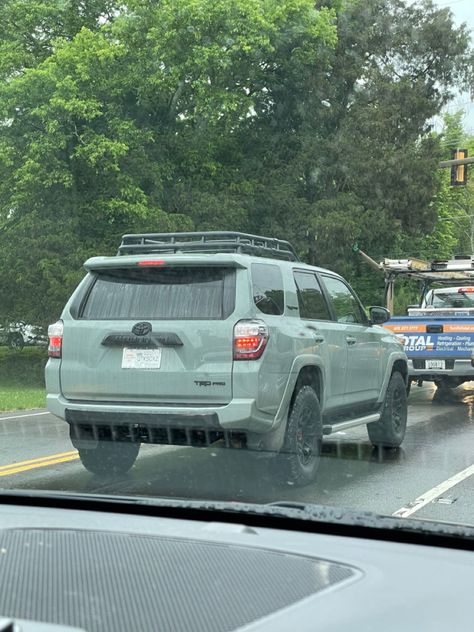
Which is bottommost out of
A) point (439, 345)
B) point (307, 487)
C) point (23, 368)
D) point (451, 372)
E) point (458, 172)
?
point (23, 368)

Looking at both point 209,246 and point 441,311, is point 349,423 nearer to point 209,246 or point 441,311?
point 209,246

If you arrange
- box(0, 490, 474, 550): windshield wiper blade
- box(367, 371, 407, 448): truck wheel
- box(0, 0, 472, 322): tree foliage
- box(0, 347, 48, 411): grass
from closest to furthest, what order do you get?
box(0, 490, 474, 550): windshield wiper blade < box(367, 371, 407, 448): truck wheel < box(0, 347, 48, 411): grass < box(0, 0, 472, 322): tree foliage

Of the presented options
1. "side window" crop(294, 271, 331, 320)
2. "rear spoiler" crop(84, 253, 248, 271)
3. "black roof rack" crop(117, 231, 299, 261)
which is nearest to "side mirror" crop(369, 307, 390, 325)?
"side window" crop(294, 271, 331, 320)

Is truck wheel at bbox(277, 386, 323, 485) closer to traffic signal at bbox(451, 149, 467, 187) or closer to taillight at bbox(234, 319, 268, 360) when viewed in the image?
taillight at bbox(234, 319, 268, 360)

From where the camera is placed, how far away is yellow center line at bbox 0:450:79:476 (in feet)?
27.8

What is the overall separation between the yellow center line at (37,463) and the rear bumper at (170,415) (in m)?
1.18

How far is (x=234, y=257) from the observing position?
742 centimetres

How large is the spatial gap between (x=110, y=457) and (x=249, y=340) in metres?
2.01

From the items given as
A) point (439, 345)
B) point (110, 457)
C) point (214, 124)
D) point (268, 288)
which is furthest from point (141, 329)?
point (214, 124)

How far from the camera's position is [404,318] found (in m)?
15.0

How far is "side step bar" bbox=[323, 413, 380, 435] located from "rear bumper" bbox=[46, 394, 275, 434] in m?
1.06

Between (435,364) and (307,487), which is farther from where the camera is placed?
(435,364)

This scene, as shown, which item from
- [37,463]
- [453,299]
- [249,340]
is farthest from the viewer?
[453,299]

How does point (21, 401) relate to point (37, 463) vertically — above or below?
below
